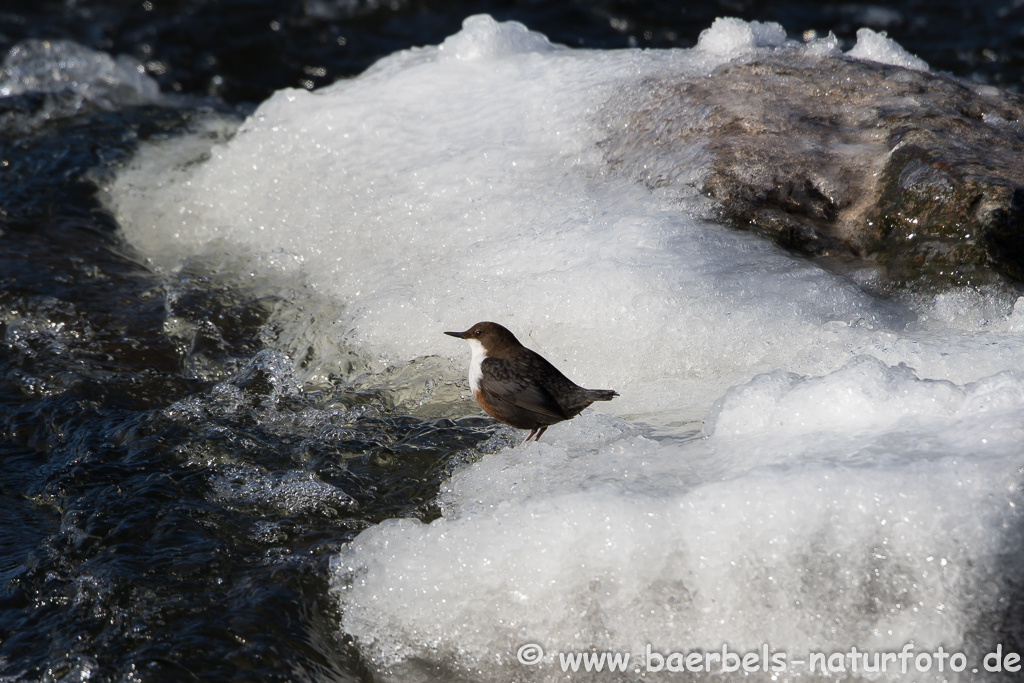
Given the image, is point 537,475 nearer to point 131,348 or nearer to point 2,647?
point 2,647

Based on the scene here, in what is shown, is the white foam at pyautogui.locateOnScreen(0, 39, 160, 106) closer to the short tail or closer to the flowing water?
the flowing water

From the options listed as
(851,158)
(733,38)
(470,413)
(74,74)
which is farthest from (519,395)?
(74,74)

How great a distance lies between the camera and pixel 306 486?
10.6ft

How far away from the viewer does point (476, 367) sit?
3359mm

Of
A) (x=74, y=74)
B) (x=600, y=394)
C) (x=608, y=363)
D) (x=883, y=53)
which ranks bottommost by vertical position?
(x=74, y=74)

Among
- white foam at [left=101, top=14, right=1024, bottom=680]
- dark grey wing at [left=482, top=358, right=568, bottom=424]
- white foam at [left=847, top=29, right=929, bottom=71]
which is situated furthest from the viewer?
white foam at [left=847, top=29, right=929, bottom=71]

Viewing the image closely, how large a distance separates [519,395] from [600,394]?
29 centimetres

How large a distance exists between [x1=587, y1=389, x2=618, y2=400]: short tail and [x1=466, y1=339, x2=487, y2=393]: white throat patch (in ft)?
1.34

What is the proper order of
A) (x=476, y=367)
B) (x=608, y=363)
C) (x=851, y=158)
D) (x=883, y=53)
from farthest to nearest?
(x=883, y=53), (x=851, y=158), (x=608, y=363), (x=476, y=367)

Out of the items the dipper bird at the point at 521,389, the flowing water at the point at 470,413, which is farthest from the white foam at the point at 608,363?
the dipper bird at the point at 521,389

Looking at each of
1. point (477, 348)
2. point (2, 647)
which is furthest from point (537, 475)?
point (2, 647)

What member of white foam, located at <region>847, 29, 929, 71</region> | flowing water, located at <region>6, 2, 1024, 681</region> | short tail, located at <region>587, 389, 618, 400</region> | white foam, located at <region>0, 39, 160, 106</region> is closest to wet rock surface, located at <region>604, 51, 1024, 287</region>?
flowing water, located at <region>6, 2, 1024, 681</region>

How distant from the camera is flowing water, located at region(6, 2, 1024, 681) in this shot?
2.53 meters

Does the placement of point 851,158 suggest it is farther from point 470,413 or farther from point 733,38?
point 470,413
